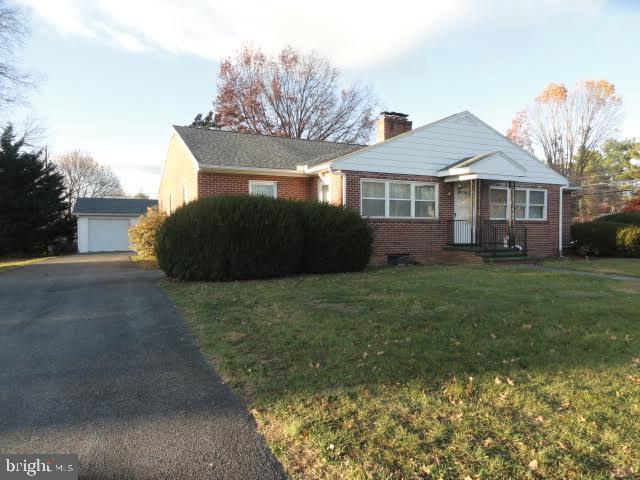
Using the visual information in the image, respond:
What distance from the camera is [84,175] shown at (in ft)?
175

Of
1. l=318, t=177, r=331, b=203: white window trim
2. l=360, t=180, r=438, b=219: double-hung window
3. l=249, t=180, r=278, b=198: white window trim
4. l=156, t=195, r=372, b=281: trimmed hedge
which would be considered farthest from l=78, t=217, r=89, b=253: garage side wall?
l=360, t=180, r=438, b=219: double-hung window

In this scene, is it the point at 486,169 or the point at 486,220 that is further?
the point at 486,220

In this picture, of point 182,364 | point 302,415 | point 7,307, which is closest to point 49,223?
point 7,307

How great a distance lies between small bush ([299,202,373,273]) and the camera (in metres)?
11.3

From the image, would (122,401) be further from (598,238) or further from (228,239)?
(598,238)

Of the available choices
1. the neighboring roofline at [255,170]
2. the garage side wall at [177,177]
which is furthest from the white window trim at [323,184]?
the garage side wall at [177,177]

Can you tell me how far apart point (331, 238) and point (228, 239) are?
266 cm

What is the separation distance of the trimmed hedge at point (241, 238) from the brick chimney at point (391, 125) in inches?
273

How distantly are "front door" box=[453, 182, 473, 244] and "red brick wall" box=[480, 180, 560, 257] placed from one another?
219 cm

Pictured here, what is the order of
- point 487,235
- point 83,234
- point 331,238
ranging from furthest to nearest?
point 83,234
point 487,235
point 331,238

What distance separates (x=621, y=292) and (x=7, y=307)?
1109 cm

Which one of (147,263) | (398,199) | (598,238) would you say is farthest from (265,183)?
(598,238)

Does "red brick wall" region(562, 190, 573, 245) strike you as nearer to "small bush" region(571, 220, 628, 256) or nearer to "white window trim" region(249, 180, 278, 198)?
"small bush" region(571, 220, 628, 256)

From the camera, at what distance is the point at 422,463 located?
8.71 ft
